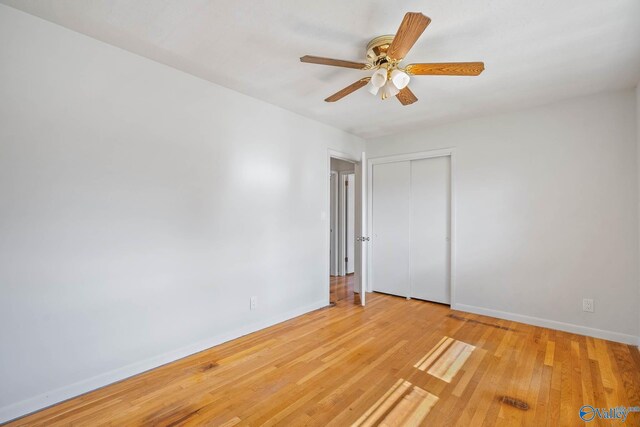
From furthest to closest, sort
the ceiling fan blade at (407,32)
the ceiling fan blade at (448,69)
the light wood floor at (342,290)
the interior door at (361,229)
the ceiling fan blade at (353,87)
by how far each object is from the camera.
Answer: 1. the light wood floor at (342,290)
2. the interior door at (361,229)
3. the ceiling fan blade at (353,87)
4. the ceiling fan blade at (448,69)
5. the ceiling fan blade at (407,32)

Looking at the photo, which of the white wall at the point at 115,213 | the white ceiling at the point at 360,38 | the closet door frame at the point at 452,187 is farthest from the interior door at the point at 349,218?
the white ceiling at the point at 360,38

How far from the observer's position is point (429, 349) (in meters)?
2.72

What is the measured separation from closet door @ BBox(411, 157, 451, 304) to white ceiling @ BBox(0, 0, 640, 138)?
4.28 feet

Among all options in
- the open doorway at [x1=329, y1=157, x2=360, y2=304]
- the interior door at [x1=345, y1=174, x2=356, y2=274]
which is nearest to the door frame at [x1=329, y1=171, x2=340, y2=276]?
the open doorway at [x1=329, y1=157, x2=360, y2=304]

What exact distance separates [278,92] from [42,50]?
174 cm

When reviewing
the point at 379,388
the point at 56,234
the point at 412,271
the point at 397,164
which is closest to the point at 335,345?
the point at 379,388

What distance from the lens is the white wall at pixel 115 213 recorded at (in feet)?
6.04

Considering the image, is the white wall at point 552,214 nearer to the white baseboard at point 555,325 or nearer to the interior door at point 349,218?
the white baseboard at point 555,325

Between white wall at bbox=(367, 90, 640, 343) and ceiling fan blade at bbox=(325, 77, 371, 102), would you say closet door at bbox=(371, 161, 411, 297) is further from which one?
ceiling fan blade at bbox=(325, 77, 371, 102)

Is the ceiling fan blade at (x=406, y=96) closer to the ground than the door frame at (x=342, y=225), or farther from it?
farther from it

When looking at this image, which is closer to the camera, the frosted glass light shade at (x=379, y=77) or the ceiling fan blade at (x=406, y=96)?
the frosted glass light shade at (x=379, y=77)

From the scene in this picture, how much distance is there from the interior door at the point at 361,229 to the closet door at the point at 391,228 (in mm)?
276

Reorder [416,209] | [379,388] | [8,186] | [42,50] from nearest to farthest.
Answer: [8,186]
[42,50]
[379,388]
[416,209]

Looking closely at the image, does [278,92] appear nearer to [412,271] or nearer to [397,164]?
[397,164]
